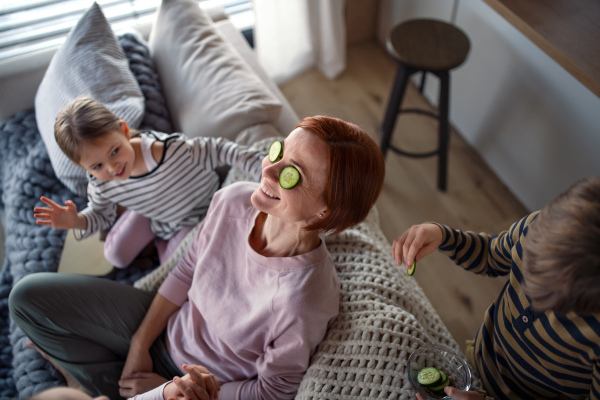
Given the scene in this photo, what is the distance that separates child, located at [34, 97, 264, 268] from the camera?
1.27 metres

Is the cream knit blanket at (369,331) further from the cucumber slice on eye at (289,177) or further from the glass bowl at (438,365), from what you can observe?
the cucumber slice on eye at (289,177)

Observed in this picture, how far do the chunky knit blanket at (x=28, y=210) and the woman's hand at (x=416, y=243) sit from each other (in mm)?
1002

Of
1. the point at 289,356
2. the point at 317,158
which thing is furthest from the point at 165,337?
the point at 317,158

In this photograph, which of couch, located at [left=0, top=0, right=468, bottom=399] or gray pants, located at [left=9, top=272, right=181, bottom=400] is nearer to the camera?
couch, located at [left=0, top=0, right=468, bottom=399]

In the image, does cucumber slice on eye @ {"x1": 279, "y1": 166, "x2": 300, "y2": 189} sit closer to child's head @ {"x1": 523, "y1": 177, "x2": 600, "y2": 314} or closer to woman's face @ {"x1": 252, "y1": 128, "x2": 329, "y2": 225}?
woman's face @ {"x1": 252, "y1": 128, "x2": 329, "y2": 225}

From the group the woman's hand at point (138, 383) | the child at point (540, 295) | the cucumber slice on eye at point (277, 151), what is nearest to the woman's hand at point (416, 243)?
the child at point (540, 295)

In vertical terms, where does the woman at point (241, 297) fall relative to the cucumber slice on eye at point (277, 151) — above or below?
→ below

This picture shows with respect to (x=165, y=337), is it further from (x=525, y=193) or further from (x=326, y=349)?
(x=525, y=193)

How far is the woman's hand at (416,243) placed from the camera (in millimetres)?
949

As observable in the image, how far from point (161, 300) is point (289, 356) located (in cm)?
47

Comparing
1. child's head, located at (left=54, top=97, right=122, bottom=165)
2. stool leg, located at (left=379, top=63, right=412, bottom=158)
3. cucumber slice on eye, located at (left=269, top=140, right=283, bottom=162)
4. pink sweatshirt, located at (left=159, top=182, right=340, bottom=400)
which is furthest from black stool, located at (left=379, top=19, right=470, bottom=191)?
child's head, located at (left=54, top=97, right=122, bottom=165)

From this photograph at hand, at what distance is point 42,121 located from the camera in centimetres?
170

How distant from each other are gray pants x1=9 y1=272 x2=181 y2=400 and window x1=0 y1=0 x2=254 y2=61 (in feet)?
4.65

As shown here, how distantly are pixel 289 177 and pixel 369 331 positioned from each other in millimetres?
415
